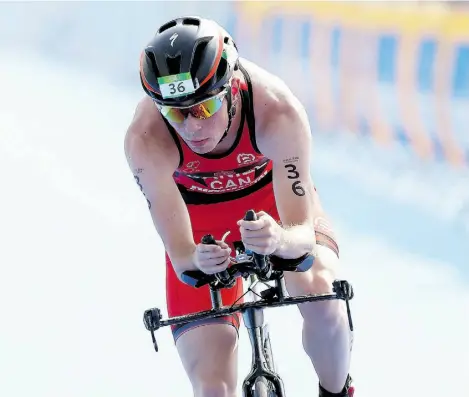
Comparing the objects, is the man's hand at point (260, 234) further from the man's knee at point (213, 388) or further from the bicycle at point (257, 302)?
the man's knee at point (213, 388)

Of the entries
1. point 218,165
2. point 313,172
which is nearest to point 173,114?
point 218,165

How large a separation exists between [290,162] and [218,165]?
46 centimetres

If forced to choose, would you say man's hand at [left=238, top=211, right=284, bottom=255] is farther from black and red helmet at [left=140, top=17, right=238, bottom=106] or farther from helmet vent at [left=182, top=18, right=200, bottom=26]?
helmet vent at [left=182, top=18, right=200, bottom=26]

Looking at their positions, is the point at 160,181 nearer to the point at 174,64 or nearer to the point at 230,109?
the point at 230,109

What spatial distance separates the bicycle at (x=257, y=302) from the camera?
3.74 meters

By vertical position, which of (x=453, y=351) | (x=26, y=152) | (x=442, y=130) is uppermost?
(x=26, y=152)

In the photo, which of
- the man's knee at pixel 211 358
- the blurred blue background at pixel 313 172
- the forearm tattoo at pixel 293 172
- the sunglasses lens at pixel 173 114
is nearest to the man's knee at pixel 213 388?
the man's knee at pixel 211 358

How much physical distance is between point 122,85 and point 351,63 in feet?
7.01

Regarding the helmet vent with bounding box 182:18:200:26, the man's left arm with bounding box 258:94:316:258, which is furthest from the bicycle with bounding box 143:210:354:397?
the helmet vent with bounding box 182:18:200:26

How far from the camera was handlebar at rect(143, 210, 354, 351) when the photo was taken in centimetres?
371

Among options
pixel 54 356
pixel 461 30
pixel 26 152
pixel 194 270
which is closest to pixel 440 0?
pixel 461 30

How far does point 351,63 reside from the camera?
863 centimetres

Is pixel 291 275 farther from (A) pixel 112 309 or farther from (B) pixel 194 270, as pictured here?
(A) pixel 112 309

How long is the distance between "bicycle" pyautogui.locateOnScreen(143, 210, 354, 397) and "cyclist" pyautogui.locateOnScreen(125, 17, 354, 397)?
0.06 metres
